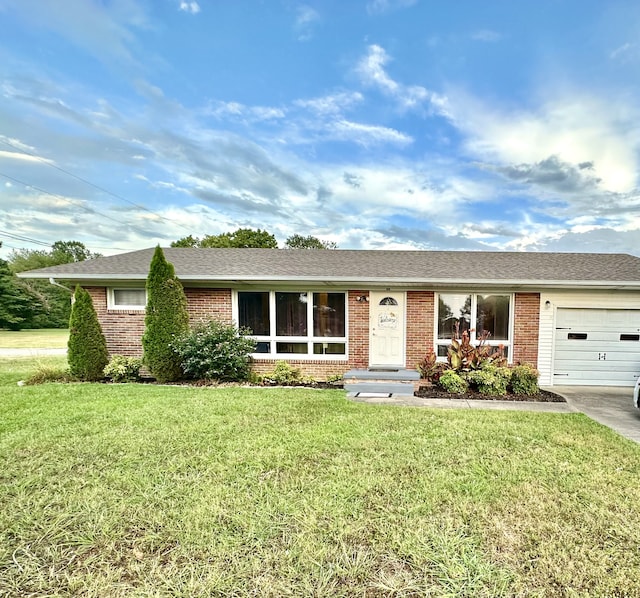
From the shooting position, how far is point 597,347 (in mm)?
8336

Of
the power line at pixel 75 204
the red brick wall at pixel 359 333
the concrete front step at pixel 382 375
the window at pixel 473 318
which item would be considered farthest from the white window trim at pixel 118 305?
the power line at pixel 75 204

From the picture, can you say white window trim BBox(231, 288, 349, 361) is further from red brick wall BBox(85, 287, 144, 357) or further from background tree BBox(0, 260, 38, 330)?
background tree BBox(0, 260, 38, 330)

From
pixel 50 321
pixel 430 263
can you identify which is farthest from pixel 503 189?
pixel 50 321

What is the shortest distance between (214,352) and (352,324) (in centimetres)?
352

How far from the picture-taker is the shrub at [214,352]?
7852 mm

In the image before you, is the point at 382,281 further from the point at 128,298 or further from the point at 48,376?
the point at 48,376

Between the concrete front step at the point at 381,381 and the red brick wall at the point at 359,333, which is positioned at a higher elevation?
the red brick wall at the point at 359,333

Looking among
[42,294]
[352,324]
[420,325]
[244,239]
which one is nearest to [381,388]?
[352,324]

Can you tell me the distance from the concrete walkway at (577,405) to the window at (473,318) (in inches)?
72.8

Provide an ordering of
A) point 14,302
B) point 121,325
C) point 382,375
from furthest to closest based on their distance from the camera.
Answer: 1. point 14,302
2. point 121,325
3. point 382,375

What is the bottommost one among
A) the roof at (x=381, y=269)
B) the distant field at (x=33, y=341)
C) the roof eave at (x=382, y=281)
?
the distant field at (x=33, y=341)

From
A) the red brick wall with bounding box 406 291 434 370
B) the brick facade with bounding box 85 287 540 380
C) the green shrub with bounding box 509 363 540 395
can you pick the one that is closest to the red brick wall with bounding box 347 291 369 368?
the brick facade with bounding box 85 287 540 380

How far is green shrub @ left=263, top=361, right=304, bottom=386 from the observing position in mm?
8110

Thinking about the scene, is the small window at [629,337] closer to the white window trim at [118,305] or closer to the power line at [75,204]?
the white window trim at [118,305]
